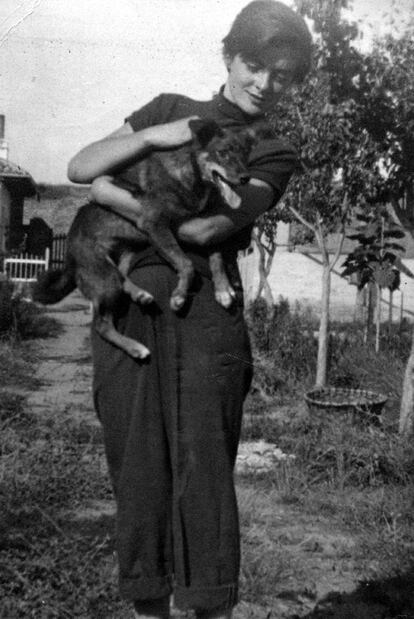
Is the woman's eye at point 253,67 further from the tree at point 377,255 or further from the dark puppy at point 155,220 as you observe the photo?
the tree at point 377,255

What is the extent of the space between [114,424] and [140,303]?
0.37 m

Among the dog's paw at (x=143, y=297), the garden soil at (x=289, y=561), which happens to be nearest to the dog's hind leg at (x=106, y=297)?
the dog's paw at (x=143, y=297)

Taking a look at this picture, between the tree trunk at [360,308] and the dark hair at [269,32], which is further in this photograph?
the tree trunk at [360,308]

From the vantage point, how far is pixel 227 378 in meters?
2.22

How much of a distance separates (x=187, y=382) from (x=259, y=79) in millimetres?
903

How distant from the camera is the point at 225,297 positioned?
2215 mm

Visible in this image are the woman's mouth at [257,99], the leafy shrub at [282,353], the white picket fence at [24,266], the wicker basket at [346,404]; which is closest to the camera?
the woman's mouth at [257,99]

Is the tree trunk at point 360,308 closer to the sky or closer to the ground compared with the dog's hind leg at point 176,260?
closer to the ground

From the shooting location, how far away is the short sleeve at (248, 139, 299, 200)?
89.1 inches

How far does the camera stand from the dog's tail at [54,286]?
2.74m

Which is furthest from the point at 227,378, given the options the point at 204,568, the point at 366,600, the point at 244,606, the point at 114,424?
the point at 366,600

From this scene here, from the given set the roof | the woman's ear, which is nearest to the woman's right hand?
the woman's ear

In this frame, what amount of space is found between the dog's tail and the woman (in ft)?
1.72

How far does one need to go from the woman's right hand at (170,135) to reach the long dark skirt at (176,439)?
1.17 ft
